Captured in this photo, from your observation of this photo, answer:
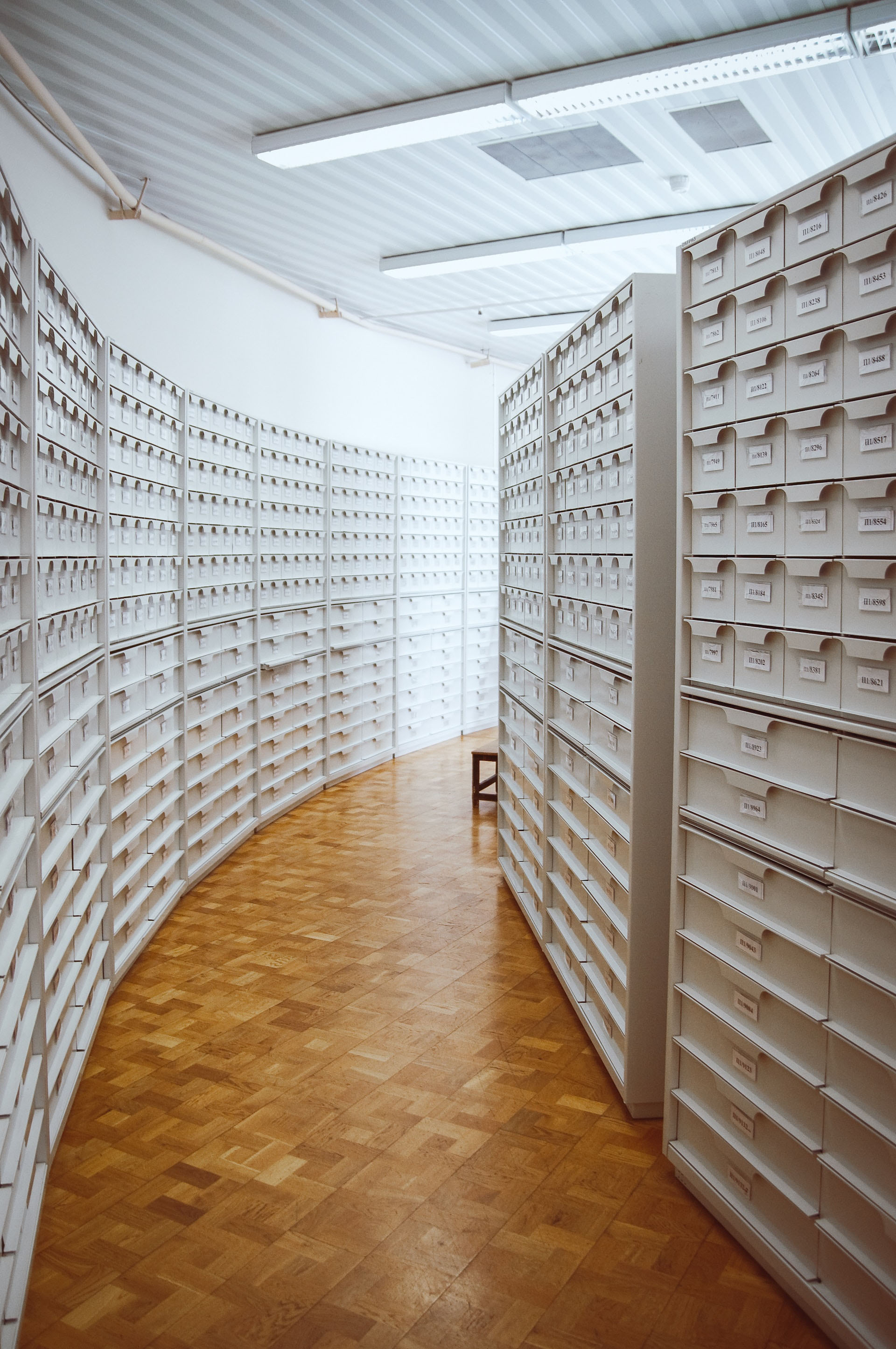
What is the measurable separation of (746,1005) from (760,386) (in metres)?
1.24

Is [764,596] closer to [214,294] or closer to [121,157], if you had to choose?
[121,157]

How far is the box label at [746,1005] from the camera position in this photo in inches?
82.7

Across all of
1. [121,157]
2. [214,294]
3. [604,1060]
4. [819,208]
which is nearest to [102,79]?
[121,157]

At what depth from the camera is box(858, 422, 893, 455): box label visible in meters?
1.66

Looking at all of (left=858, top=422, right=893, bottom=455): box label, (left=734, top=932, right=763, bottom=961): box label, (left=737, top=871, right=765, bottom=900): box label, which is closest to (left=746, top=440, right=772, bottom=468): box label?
(left=858, top=422, right=893, bottom=455): box label

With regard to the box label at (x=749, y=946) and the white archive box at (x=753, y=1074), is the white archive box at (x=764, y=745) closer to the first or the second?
the box label at (x=749, y=946)

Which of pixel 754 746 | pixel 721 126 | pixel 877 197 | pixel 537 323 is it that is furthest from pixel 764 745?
pixel 537 323

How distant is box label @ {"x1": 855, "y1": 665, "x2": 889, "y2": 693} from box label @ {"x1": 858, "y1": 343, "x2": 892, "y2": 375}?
18.9 inches

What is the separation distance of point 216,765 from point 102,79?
288cm

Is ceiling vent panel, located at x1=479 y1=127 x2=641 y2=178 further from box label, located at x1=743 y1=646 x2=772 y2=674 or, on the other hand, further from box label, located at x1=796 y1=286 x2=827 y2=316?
box label, located at x1=743 y1=646 x2=772 y2=674

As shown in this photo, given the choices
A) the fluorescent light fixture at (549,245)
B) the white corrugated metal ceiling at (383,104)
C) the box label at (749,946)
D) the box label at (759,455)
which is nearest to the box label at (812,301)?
the box label at (759,455)

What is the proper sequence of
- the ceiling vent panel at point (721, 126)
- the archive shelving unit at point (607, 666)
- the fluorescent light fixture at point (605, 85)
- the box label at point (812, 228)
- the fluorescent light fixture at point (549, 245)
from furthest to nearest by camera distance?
the fluorescent light fixture at point (549, 245)
the ceiling vent panel at point (721, 126)
the fluorescent light fixture at point (605, 85)
the archive shelving unit at point (607, 666)
the box label at point (812, 228)

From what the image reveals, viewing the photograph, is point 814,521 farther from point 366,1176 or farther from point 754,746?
point 366,1176

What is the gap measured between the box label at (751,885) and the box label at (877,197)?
1.22m
